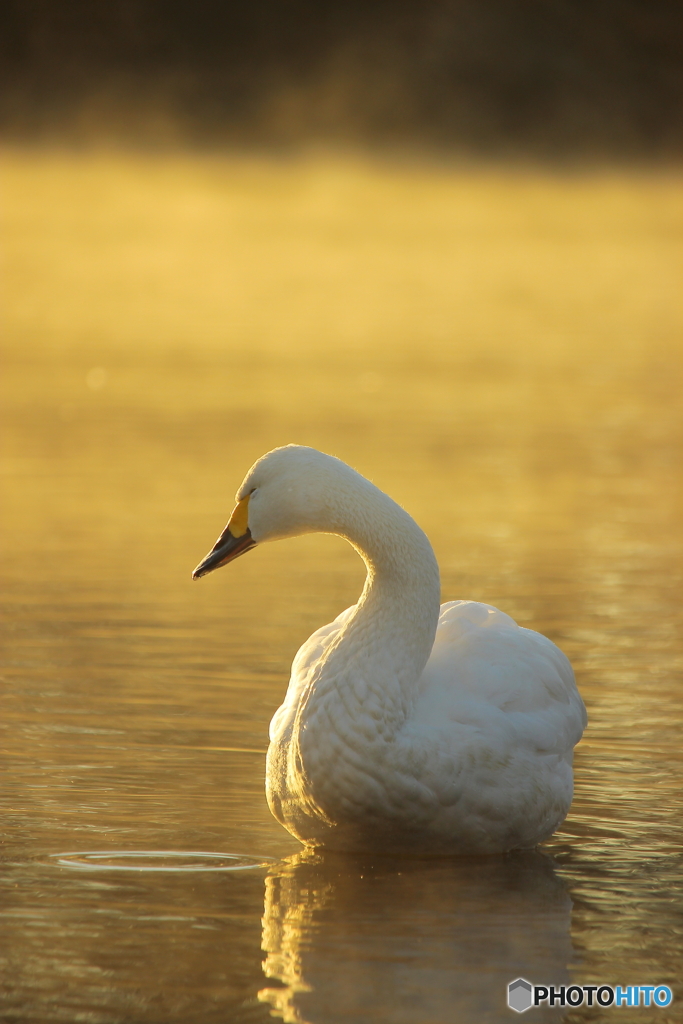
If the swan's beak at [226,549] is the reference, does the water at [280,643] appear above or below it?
below

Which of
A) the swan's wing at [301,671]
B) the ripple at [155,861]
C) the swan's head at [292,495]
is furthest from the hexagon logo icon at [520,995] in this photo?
the swan's head at [292,495]

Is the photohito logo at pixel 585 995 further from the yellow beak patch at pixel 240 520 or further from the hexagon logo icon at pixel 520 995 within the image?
the yellow beak patch at pixel 240 520

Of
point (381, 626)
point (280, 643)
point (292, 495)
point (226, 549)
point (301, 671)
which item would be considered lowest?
point (280, 643)

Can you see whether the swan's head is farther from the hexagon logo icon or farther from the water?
the hexagon logo icon

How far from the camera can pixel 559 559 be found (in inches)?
384

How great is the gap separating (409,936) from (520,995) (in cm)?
42

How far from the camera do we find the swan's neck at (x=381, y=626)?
16.6 feet

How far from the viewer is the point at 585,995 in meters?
4.35

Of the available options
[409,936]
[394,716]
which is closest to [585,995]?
[409,936]

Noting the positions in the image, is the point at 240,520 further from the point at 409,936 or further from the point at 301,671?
the point at 409,936

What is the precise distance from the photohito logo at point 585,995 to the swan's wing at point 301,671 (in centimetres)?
120

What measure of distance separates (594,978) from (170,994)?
102 centimetres

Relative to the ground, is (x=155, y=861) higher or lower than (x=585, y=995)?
lower

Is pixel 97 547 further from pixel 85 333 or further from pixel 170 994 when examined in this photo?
pixel 85 333
